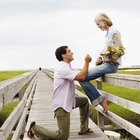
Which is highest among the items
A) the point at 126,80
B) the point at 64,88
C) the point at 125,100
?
the point at 126,80

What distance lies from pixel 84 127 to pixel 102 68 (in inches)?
40.8

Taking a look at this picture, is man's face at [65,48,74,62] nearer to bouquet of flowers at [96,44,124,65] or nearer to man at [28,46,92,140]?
man at [28,46,92,140]

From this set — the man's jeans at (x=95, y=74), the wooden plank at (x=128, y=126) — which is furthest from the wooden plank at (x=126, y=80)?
the wooden plank at (x=128, y=126)

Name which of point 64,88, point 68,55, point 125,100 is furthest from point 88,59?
point 125,100

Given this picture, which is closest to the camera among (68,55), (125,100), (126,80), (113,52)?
(126,80)

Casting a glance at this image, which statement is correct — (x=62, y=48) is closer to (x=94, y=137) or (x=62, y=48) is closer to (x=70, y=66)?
(x=70, y=66)

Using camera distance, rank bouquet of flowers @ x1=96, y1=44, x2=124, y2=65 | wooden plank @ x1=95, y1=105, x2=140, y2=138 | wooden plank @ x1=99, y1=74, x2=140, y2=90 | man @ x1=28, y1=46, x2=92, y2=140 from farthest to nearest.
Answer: bouquet of flowers @ x1=96, y1=44, x2=124, y2=65 < man @ x1=28, y1=46, x2=92, y2=140 < wooden plank @ x1=95, y1=105, x2=140, y2=138 < wooden plank @ x1=99, y1=74, x2=140, y2=90

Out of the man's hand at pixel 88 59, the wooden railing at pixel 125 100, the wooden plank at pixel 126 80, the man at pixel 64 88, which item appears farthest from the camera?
the man at pixel 64 88

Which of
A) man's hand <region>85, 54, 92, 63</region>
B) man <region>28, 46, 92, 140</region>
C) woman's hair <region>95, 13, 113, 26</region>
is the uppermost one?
woman's hair <region>95, 13, 113, 26</region>

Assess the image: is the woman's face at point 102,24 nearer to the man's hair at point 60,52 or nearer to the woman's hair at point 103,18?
the woman's hair at point 103,18

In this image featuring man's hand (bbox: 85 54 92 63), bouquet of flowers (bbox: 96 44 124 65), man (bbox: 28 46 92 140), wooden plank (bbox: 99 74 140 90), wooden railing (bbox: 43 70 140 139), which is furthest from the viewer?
bouquet of flowers (bbox: 96 44 124 65)

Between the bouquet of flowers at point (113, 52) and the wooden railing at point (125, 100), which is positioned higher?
the bouquet of flowers at point (113, 52)

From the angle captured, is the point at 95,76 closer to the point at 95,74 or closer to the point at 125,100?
the point at 95,74

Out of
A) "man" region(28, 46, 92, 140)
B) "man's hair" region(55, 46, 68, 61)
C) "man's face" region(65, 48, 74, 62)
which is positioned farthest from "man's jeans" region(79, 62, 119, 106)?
"man's hair" region(55, 46, 68, 61)
